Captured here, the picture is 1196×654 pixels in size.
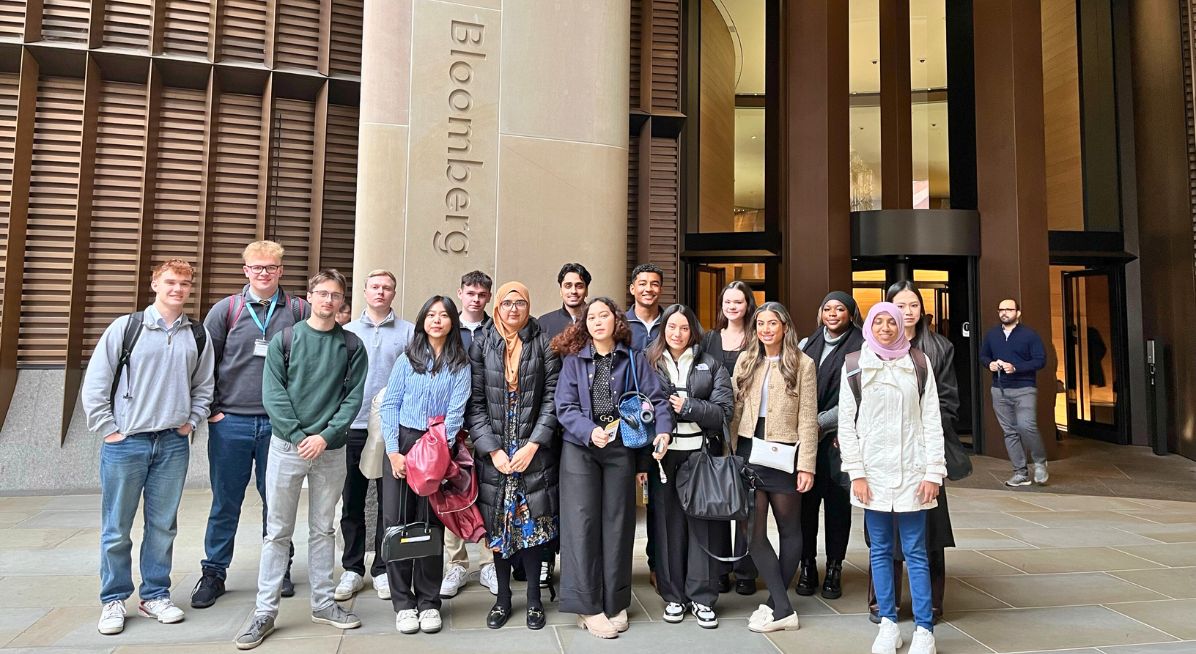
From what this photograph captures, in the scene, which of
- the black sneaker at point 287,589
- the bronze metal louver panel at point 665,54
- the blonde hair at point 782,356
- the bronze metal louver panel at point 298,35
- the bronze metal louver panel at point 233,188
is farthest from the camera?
the bronze metal louver panel at point 665,54

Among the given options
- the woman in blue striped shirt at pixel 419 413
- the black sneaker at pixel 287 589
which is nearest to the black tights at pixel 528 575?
the woman in blue striped shirt at pixel 419 413

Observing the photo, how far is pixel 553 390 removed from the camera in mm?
3658

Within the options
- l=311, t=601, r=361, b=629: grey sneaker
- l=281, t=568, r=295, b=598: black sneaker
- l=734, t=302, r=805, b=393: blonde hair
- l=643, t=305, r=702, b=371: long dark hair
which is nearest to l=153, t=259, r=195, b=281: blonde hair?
l=281, t=568, r=295, b=598: black sneaker

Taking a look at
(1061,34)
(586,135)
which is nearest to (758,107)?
(1061,34)

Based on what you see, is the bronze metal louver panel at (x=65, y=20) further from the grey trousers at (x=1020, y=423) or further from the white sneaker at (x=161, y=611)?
the grey trousers at (x=1020, y=423)

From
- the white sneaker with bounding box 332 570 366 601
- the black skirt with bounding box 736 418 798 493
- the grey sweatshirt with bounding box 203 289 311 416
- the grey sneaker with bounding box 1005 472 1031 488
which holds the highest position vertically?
the grey sweatshirt with bounding box 203 289 311 416

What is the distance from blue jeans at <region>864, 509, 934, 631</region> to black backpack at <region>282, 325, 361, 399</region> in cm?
266

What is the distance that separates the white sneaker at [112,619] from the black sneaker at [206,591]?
0.35 meters

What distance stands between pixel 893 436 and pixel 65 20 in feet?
27.0

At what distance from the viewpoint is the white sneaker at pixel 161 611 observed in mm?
3486

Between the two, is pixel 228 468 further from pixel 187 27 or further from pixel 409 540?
pixel 187 27

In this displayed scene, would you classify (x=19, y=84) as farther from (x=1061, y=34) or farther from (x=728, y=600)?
(x=1061, y=34)

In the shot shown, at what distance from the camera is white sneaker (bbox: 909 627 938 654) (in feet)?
10.5

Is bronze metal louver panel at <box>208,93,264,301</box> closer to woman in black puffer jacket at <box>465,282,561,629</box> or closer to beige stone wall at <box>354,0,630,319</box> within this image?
beige stone wall at <box>354,0,630,319</box>
